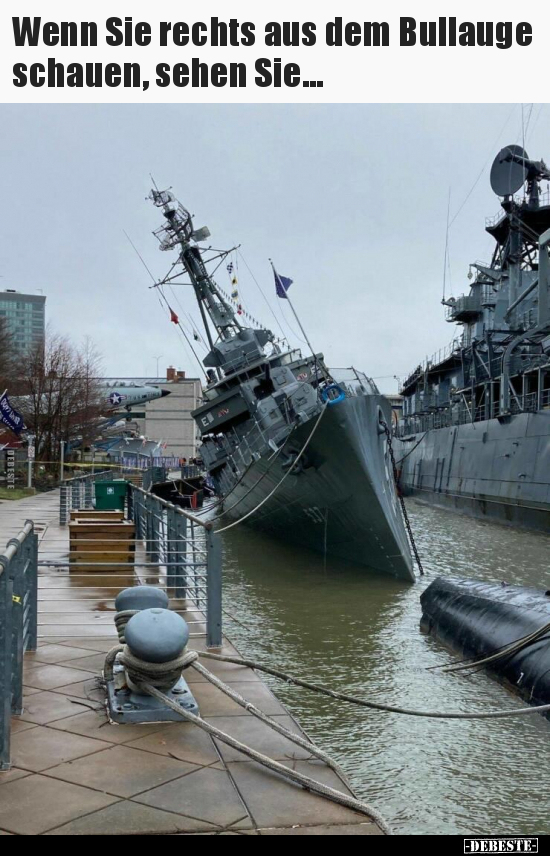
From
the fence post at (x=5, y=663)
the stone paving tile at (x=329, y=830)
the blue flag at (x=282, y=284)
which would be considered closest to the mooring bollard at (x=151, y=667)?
the fence post at (x=5, y=663)

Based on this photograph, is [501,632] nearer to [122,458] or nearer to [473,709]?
[473,709]

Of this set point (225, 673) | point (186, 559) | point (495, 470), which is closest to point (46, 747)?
point (225, 673)

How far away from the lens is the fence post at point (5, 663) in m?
4.12

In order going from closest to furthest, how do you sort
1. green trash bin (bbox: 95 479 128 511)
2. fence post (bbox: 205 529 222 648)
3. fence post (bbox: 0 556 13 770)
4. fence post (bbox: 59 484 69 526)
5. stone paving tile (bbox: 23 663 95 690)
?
fence post (bbox: 0 556 13 770)
stone paving tile (bbox: 23 663 95 690)
fence post (bbox: 205 529 222 648)
fence post (bbox: 59 484 69 526)
green trash bin (bbox: 95 479 128 511)

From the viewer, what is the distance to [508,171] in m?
44.3

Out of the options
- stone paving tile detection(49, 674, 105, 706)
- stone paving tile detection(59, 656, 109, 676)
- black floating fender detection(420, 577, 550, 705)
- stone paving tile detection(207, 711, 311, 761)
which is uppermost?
stone paving tile detection(49, 674, 105, 706)

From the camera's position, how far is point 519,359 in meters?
38.2

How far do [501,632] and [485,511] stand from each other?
2457cm

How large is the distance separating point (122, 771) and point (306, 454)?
1348 centimetres

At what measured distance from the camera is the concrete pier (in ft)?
12.0

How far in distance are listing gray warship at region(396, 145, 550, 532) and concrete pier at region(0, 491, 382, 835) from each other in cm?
2237

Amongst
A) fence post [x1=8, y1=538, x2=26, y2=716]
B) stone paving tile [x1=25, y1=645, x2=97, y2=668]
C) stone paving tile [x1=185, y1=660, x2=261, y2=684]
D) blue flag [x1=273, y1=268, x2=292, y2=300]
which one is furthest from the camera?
blue flag [x1=273, y1=268, x2=292, y2=300]

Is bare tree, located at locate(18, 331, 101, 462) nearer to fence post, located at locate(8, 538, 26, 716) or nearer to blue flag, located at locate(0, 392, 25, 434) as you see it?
blue flag, located at locate(0, 392, 25, 434)

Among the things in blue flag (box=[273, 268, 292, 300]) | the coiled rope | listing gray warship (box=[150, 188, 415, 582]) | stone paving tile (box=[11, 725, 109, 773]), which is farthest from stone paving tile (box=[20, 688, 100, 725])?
blue flag (box=[273, 268, 292, 300])
